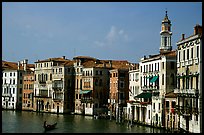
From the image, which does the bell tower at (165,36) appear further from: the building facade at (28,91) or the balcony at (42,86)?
the building facade at (28,91)

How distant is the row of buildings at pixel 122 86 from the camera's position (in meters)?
23.2

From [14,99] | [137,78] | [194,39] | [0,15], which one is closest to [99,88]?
[137,78]

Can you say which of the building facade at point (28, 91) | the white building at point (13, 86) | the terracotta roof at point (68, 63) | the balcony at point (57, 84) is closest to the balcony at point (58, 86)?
the balcony at point (57, 84)

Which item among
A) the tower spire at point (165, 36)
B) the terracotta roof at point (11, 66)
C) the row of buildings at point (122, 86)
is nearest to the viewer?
the row of buildings at point (122, 86)

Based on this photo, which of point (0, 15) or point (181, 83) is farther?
point (181, 83)

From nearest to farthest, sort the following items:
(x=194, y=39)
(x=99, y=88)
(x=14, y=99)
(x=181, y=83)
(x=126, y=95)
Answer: (x=194, y=39) → (x=181, y=83) → (x=126, y=95) → (x=99, y=88) → (x=14, y=99)

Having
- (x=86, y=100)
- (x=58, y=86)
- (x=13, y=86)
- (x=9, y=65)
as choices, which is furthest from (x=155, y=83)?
(x=9, y=65)

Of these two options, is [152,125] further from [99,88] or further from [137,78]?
[99,88]

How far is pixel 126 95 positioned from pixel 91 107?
4.22m

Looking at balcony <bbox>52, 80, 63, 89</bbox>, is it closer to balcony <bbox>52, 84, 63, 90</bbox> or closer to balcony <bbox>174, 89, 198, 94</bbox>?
balcony <bbox>52, 84, 63, 90</bbox>

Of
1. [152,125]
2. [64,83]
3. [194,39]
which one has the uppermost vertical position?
[194,39]

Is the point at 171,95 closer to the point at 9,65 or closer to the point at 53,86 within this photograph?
the point at 53,86

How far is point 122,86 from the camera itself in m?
38.3

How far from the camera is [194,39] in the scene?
2211cm
